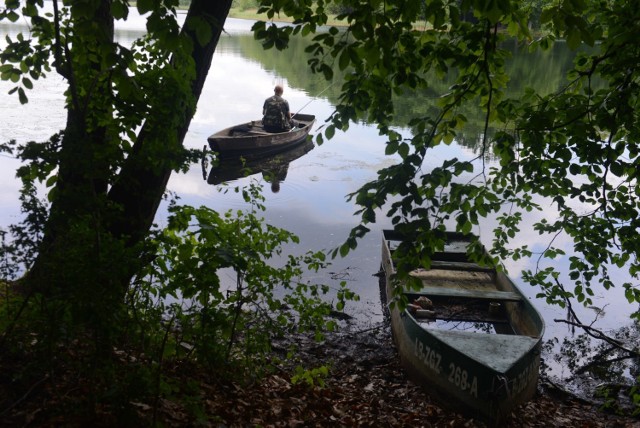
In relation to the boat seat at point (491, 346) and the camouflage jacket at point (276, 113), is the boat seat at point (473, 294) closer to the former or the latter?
the boat seat at point (491, 346)

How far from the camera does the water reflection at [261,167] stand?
18750 mm

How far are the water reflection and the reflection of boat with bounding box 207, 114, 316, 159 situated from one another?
0.79 ft

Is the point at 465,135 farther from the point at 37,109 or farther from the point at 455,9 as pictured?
the point at 455,9

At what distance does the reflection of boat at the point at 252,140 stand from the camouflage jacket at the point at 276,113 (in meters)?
0.37

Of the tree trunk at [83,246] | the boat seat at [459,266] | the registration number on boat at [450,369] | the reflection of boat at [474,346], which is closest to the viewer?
the tree trunk at [83,246]

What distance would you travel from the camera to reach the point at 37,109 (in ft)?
77.6

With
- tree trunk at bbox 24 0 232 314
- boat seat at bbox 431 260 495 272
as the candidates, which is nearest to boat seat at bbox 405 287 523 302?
boat seat at bbox 431 260 495 272

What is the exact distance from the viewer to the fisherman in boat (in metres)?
21.3

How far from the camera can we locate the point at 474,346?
755 cm

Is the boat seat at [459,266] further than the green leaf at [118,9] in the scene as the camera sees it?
Yes

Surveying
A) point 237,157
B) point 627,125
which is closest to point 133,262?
point 627,125

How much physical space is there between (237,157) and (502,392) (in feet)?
47.9

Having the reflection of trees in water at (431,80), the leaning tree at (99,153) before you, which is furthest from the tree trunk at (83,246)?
the reflection of trees in water at (431,80)

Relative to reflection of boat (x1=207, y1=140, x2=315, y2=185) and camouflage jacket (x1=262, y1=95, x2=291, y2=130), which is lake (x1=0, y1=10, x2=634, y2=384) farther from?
camouflage jacket (x1=262, y1=95, x2=291, y2=130)
